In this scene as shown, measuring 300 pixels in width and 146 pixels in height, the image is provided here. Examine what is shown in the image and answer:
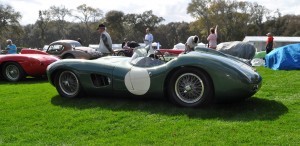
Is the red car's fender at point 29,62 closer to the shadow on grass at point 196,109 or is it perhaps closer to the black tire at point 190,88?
the shadow on grass at point 196,109

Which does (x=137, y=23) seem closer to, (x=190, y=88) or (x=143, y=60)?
(x=143, y=60)

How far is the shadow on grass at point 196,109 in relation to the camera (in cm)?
485

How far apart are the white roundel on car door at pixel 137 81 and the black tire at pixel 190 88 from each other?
0.42 metres

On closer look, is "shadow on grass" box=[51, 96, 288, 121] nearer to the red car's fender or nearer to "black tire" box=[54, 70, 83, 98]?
"black tire" box=[54, 70, 83, 98]

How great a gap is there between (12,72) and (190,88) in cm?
611

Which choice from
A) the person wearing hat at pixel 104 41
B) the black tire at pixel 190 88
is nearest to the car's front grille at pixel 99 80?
the black tire at pixel 190 88

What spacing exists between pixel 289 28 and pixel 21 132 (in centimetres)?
7585

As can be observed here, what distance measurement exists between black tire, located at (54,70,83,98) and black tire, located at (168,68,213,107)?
184cm

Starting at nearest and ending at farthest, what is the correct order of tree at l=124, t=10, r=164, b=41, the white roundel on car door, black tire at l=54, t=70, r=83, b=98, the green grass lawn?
the green grass lawn
the white roundel on car door
black tire at l=54, t=70, r=83, b=98
tree at l=124, t=10, r=164, b=41

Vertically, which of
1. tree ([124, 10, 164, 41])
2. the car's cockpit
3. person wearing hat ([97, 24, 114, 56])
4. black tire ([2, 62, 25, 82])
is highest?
tree ([124, 10, 164, 41])

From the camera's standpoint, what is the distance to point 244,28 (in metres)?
68.9

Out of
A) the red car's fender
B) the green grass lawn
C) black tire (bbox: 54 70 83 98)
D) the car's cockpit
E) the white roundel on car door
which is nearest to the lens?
the green grass lawn

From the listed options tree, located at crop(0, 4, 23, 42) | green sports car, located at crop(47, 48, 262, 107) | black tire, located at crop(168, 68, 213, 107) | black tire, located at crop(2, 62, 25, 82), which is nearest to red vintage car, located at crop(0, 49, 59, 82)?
black tire, located at crop(2, 62, 25, 82)

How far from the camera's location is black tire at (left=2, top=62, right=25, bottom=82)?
9312 mm
